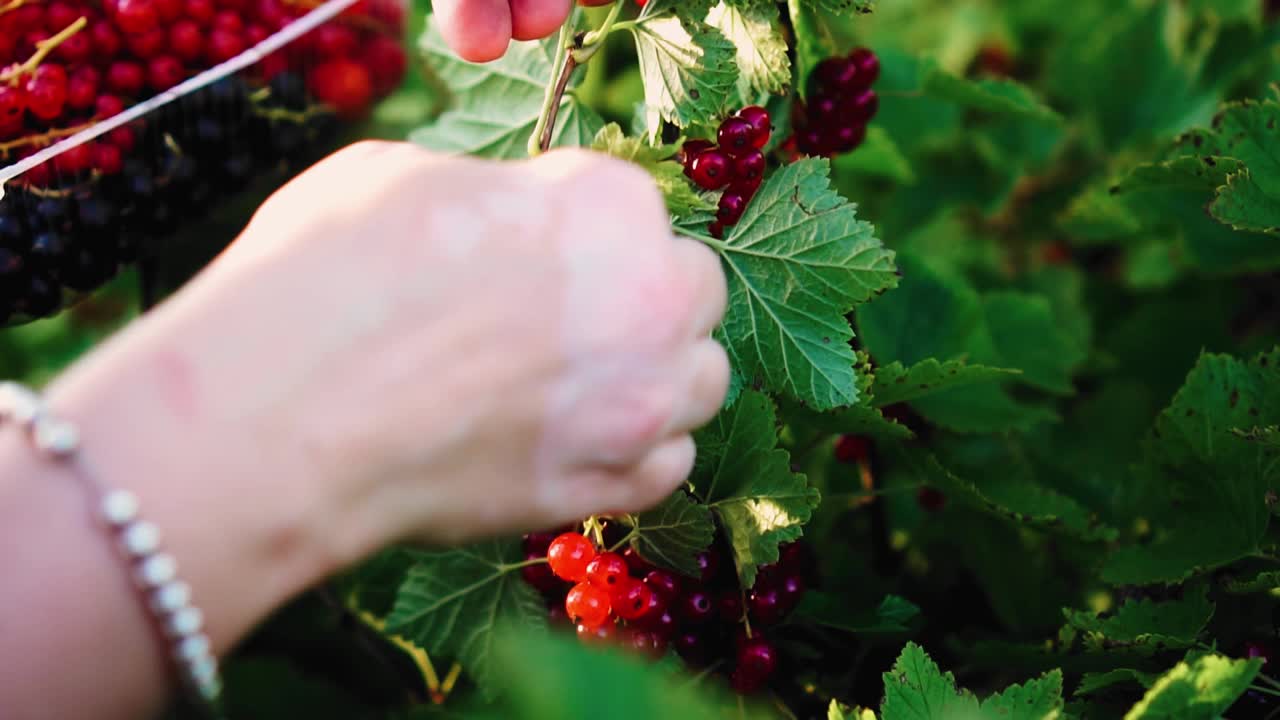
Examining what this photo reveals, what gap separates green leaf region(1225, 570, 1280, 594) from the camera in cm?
63

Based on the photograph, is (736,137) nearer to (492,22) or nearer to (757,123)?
(757,123)

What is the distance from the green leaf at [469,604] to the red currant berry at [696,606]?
0.34 ft

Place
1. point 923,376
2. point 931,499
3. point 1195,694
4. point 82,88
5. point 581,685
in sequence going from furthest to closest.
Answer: point 931,499 < point 82,88 < point 923,376 < point 1195,694 < point 581,685

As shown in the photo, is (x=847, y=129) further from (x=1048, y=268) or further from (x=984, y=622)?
(x=1048, y=268)

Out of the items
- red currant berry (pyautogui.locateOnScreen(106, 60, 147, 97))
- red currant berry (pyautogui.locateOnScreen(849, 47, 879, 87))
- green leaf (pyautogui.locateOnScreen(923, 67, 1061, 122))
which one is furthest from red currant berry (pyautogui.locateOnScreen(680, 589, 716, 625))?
red currant berry (pyautogui.locateOnScreen(106, 60, 147, 97))

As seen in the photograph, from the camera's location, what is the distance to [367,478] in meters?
0.42

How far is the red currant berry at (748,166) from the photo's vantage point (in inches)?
26.0

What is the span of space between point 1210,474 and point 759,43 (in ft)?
1.47

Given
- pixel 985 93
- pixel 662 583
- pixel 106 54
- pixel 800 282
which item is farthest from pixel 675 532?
pixel 106 54

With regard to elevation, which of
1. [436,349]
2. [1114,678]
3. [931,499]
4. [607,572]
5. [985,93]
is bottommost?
[931,499]

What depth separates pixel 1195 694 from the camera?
1.70 feet

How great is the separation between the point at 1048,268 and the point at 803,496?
0.88 meters

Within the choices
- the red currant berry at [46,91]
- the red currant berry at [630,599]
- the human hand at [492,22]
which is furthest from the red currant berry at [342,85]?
the red currant berry at [630,599]

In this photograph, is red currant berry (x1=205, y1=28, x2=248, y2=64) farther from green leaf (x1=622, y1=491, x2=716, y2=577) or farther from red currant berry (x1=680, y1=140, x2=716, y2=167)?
green leaf (x1=622, y1=491, x2=716, y2=577)
